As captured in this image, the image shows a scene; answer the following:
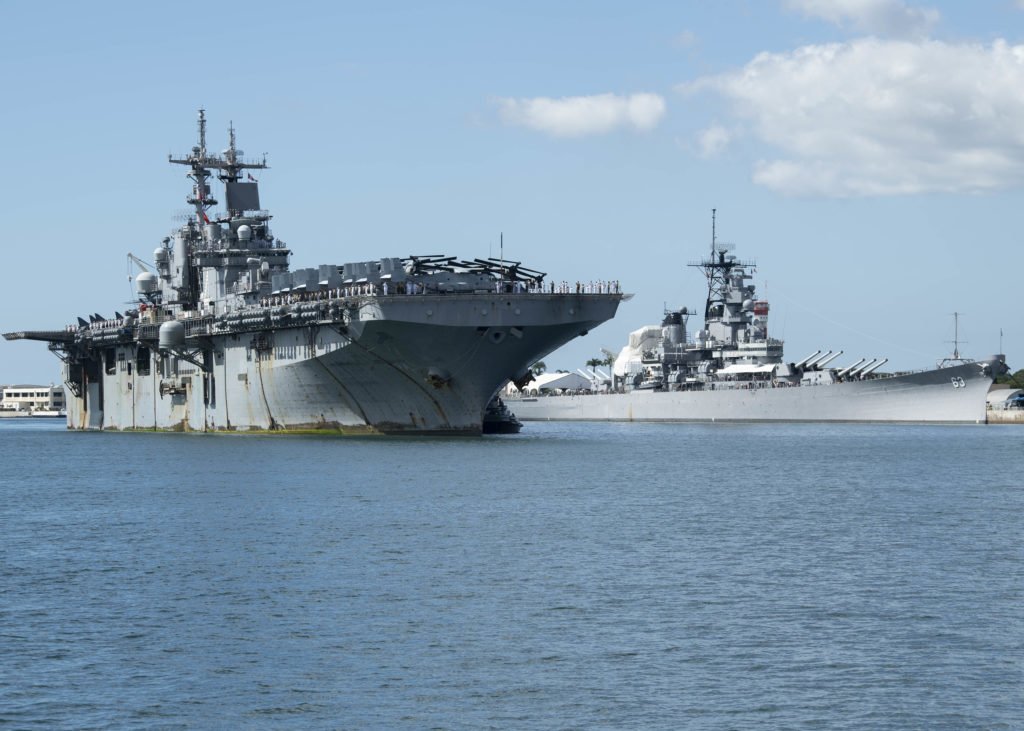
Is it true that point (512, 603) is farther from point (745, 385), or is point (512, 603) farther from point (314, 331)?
point (745, 385)

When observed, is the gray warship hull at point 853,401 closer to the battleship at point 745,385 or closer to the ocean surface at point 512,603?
the battleship at point 745,385

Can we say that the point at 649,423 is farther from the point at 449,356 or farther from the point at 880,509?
the point at 880,509

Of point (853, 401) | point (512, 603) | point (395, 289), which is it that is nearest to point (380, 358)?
point (395, 289)

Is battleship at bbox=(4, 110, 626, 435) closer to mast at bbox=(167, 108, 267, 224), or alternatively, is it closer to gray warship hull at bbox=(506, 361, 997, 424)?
mast at bbox=(167, 108, 267, 224)

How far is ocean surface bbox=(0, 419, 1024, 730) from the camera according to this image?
14000mm

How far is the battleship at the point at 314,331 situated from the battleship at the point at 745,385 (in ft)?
93.9

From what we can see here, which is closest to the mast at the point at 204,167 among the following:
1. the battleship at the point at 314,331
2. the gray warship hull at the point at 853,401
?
the battleship at the point at 314,331

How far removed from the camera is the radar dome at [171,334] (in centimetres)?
6106

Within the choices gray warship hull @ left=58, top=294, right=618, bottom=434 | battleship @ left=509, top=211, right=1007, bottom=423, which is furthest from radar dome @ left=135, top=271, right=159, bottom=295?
battleship @ left=509, top=211, right=1007, bottom=423

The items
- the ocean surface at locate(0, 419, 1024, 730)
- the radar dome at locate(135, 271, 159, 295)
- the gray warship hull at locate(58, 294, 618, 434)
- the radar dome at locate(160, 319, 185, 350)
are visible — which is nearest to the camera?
the ocean surface at locate(0, 419, 1024, 730)

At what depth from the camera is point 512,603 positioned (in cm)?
1878

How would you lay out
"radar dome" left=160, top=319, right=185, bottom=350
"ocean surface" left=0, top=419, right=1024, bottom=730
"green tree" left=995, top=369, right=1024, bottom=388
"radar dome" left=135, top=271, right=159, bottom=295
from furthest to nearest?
"green tree" left=995, top=369, right=1024, bottom=388 < "radar dome" left=135, top=271, right=159, bottom=295 < "radar dome" left=160, top=319, right=185, bottom=350 < "ocean surface" left=0, top=419, right=1024, bottom=730

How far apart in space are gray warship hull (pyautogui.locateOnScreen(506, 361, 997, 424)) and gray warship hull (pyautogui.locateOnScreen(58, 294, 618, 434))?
2997 centimetres

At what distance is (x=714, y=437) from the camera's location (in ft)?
211
